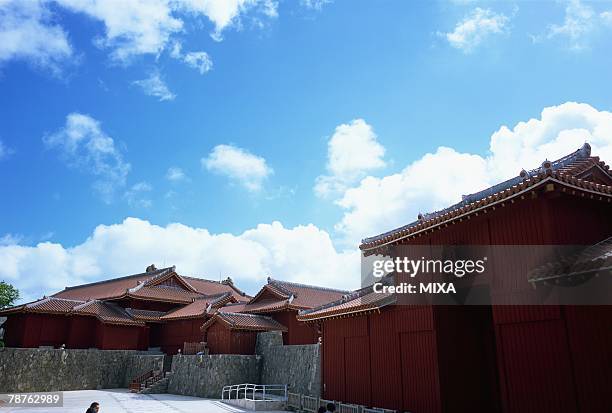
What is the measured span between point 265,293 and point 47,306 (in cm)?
1416

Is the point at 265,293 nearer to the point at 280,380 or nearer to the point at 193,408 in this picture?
the point at 280,380

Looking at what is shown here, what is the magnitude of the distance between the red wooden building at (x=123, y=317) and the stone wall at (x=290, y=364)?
20.4 feet

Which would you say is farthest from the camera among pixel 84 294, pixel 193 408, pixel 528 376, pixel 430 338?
pixel 84 294

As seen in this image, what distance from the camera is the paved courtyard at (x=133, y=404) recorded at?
18.7m

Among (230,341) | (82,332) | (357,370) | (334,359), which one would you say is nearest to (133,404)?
(230,341)

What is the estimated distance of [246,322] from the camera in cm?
2711

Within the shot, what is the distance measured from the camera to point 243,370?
83.3 feet

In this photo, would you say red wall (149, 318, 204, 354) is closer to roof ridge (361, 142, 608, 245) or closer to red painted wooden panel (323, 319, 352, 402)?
red painted wooden panel (323, 319, 352, 402)

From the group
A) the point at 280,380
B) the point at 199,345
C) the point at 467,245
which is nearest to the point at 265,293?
the point at 199,345

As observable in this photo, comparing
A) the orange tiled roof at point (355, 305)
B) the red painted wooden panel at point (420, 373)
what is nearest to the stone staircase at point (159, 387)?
the orange tiled roof at point (355, 305)

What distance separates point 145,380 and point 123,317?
18.6 ft

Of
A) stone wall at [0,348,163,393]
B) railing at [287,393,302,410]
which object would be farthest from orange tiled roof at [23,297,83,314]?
railing at [287,393,302,410]

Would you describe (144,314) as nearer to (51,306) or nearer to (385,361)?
(51,306)

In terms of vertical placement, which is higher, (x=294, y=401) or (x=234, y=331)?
(x=234, y=331)
